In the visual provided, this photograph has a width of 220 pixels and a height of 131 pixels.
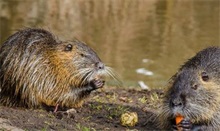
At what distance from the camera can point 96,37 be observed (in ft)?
50.9

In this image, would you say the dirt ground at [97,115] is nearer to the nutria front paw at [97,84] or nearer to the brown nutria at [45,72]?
the brown nutria at [45,72]

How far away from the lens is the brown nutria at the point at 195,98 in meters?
5.38

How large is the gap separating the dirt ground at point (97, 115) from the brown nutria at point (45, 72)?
0.50ft

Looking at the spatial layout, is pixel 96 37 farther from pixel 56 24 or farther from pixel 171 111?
pixel 171 111

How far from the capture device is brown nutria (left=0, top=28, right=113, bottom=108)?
6285mm

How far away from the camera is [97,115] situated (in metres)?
6.43

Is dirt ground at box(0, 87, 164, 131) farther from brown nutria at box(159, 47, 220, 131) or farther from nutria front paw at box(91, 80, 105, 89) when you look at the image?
brown nutria at box(159, 47, 220, 131)

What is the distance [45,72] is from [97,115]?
61 cm

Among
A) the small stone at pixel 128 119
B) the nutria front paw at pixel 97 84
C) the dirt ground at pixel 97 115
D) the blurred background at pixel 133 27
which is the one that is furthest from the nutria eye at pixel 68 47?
the blurred background at pixel 133 27

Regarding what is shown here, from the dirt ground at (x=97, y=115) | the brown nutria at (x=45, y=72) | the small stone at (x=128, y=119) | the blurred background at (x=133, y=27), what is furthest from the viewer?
the blurred background at (x=133, y=27)

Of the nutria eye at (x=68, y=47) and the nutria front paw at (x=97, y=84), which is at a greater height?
the nutria eye at (x=68, y=47)

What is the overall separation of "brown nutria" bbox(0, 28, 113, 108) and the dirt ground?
0.15 m

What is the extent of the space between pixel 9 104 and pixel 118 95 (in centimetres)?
156

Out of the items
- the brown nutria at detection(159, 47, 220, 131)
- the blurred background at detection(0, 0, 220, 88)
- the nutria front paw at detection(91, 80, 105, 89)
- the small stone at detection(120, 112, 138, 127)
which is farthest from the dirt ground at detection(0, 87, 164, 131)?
the blurred background at detection(0, 0, 220, 88)
